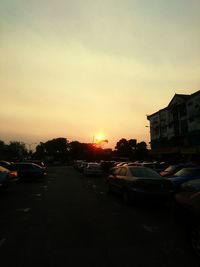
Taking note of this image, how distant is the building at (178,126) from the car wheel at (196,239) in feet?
131

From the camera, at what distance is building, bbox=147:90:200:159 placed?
53.8 meters

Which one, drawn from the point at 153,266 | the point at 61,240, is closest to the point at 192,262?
the point at 153,266

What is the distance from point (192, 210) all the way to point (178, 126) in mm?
57832

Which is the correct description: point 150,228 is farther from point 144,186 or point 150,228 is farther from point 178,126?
point 178,126

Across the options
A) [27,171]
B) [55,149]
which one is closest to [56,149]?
[55,149]

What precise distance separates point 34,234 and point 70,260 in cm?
229

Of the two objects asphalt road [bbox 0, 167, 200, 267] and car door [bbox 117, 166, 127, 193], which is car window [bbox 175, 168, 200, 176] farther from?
asphalt road [bbox 0, 167, 200, 267]

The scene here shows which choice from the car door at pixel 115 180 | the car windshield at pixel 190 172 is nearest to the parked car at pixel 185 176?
the car windshield at pixel 190 172

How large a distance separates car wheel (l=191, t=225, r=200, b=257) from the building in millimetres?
39935

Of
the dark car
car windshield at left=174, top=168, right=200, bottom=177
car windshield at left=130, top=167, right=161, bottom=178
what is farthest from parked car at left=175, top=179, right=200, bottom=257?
the dark car

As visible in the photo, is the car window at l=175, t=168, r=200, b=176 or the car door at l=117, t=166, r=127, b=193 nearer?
the car door at l=117, t=166, r=127, b=193

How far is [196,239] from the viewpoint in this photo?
21.0 ft

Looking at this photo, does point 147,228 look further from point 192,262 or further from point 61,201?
point 61,201

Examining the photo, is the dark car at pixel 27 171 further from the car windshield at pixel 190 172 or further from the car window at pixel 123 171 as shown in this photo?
the car windshield at pixel 190 172
